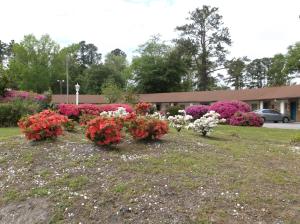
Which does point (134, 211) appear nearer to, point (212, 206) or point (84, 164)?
point (212, 206)

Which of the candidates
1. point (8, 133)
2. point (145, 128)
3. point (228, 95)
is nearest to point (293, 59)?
point (228, 95)

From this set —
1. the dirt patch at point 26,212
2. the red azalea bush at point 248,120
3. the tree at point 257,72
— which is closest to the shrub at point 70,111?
the red azalea bush at point 248,120

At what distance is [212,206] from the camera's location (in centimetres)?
593

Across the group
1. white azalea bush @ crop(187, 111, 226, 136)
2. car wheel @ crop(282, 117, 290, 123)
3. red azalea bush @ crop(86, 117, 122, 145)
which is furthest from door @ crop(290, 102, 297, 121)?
red azalea bush @ crop(86, 117, 122, 145)

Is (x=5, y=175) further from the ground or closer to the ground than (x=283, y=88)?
closer to the ground

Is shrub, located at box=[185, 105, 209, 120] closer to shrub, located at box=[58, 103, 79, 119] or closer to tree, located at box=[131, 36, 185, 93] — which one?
shrub, located at box=[58, 103, 79, 119]

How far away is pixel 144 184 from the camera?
660cm

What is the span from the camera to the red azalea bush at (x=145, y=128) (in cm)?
879

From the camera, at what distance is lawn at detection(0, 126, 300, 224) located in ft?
19.3

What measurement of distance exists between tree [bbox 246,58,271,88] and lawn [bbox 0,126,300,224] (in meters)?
74.7

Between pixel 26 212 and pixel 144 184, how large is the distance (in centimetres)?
172

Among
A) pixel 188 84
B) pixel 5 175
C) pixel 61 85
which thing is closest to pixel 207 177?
pixel 5 175

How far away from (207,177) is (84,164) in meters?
2.08

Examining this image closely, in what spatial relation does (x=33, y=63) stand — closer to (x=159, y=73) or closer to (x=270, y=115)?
(x=159, y=73)
